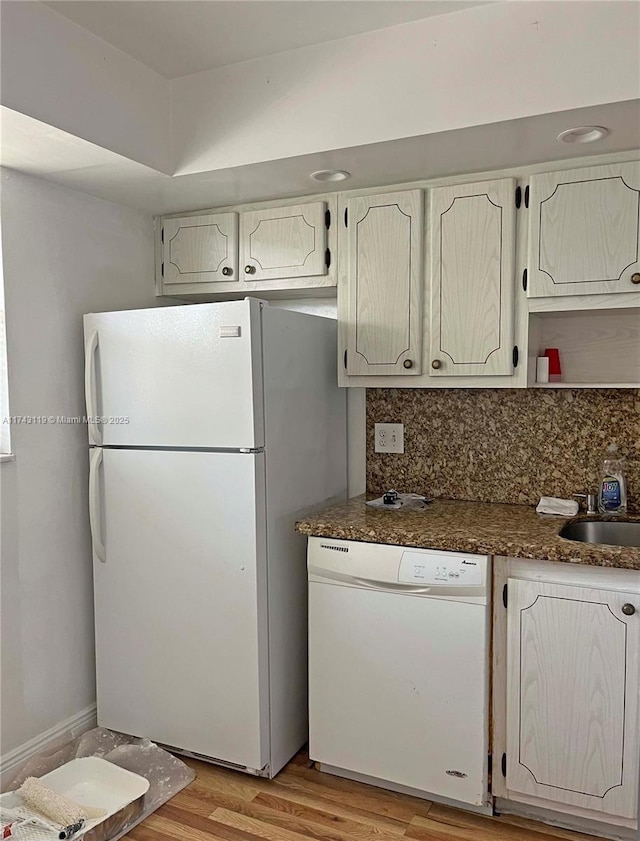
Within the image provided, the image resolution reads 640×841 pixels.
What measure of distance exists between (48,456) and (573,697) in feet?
6.42

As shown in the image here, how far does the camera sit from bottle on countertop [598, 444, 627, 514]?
243 cm

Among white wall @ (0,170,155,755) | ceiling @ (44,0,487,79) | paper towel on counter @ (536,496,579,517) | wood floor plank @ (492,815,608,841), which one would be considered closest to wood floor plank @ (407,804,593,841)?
wood floor plank @ (492,815,608,841)

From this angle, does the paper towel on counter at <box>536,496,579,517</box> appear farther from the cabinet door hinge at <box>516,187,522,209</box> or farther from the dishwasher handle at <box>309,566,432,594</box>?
the cabinet door hinge at <box>516,187,522,209</box>

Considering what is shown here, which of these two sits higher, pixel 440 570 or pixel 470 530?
pixel 470 530

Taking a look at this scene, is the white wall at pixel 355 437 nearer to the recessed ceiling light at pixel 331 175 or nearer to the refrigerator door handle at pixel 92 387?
the recessed ceiling light at pixel 331 175

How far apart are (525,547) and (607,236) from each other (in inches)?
40.7

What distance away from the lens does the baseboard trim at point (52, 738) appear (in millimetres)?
2387

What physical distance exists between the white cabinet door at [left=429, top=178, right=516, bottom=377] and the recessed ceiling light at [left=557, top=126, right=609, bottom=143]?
0.86ft

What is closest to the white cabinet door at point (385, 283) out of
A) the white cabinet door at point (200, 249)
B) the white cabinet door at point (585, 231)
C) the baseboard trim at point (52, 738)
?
the white cabinet door at point (585, 231)

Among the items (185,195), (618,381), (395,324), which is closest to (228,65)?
(185,195)

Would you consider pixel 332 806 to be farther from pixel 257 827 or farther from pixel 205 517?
pixel 205 517

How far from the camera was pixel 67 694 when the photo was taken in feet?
8.66

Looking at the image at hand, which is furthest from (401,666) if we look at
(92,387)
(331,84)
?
(331,84)

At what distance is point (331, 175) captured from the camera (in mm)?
2453
